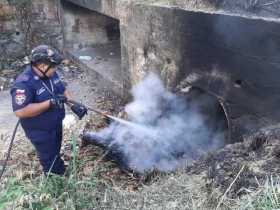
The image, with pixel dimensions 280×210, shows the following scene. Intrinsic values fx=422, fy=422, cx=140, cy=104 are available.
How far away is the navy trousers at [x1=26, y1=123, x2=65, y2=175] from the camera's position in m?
4.58

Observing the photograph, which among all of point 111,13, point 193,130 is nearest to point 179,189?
point 193,130

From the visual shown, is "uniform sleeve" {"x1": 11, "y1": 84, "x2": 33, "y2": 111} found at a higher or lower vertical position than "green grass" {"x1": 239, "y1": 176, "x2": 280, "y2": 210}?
higher

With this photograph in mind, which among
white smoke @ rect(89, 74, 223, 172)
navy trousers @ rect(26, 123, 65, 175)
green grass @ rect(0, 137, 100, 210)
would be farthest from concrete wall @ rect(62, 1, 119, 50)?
green grass @ rect(0, 137, 100, 210)

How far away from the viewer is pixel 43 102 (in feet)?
14.4

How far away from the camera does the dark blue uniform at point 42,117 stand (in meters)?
4.29

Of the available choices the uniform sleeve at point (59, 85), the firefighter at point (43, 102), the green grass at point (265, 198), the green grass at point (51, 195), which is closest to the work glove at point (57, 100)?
the firefighter at point (43, 102)

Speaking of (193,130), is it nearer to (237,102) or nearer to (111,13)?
(237,102)

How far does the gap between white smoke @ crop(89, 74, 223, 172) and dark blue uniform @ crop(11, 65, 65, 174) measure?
844 mm

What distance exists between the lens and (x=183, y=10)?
497cm

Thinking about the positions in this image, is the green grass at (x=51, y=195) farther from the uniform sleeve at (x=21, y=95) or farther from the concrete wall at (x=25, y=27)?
the concrete wall at (x=25, y=27)

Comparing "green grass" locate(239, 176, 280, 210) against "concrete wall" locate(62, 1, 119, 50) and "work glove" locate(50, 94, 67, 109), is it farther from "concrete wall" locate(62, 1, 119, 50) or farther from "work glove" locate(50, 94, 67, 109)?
"concrete wall" locate(62, 1, 119, 50)

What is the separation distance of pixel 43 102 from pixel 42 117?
0.66 ft

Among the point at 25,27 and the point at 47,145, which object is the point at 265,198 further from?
the point at 25,27

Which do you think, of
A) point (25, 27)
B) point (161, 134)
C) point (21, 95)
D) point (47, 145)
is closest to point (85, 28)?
point (25, 27)
